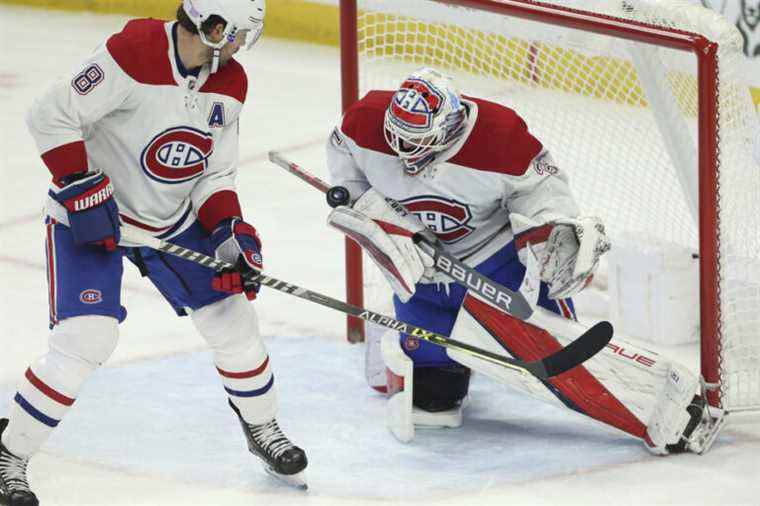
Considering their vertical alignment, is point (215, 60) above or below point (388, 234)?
above

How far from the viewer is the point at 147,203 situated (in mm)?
3271

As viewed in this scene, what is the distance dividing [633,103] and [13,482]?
1980mm

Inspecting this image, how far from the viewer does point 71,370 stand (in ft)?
10.2

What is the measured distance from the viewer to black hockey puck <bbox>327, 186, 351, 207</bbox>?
3533 mm

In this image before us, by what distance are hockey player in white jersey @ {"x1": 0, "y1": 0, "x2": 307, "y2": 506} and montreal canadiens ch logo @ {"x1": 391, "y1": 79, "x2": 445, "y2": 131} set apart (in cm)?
33

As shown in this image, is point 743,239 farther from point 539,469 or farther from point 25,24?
point 25,24

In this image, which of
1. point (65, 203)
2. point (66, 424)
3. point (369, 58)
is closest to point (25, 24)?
point (369, 58)

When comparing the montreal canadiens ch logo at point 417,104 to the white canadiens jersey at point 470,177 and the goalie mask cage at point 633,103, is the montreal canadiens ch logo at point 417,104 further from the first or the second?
the goalie mask cage at point 633,103

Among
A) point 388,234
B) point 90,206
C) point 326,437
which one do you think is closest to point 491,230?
point 388,234

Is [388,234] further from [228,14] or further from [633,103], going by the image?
[633,103]

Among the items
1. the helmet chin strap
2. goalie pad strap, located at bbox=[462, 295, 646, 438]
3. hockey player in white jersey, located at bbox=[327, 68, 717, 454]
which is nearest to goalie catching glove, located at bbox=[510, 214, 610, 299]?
hockey player in white jersey, located at bbox=[327, 68, 717, 454]

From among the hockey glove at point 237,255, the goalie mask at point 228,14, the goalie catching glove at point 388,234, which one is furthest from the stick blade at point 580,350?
the goalie mask at point 228,14

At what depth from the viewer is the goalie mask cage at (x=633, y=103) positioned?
346 centimetres

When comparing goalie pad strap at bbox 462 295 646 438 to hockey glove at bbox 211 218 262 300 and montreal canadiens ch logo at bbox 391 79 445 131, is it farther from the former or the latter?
hockey glove at bbox 211 218 262 300
